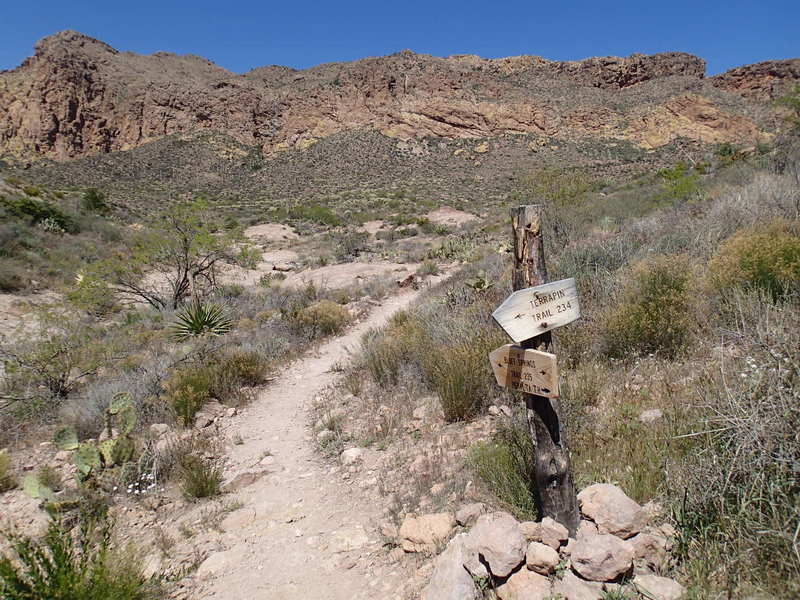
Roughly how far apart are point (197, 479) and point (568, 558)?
308cm

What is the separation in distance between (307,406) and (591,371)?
354 cm

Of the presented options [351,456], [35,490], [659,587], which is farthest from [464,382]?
[35,490]

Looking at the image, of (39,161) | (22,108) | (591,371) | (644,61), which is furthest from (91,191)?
(644,61)

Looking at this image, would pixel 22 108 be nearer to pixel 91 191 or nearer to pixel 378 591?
pixel 91 191

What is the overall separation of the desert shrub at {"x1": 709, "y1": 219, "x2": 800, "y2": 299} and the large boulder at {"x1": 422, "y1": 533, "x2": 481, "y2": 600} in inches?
137

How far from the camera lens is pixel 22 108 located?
55.4m

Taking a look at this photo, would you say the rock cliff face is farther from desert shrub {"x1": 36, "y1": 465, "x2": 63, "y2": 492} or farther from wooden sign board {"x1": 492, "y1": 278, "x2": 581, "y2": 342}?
wooden sign board {"x1": 492, "y1": 278, "x2": 581, "y2": 342}

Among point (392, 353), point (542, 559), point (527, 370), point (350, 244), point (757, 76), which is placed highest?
point (757, 76)

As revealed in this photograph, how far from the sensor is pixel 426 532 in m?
2.73

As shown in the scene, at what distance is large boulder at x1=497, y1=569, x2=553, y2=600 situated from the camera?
6.43ft

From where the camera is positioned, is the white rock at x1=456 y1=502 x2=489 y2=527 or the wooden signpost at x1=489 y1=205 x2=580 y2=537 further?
the white rock at x1=456 y1=502 x2=489 y2=527

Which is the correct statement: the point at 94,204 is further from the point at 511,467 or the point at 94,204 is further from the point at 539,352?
the point at 539,352

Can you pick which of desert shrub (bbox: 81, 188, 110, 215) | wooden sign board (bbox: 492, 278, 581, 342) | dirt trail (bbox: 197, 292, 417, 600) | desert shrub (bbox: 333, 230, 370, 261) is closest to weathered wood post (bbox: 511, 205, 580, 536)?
wooden sign board (bbox: 492, 278, 581, 342)

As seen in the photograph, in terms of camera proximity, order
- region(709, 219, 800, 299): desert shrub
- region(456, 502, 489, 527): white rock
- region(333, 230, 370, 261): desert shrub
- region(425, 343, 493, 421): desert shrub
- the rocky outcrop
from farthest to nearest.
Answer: the rocky outcrop
region(333, 230, 370, 261): desert shrub
region(425, 343, 493, 421): desert shrub
region(709, 219, 800, 299): desert shrub
region(456, 502, 489, 527): white rock
